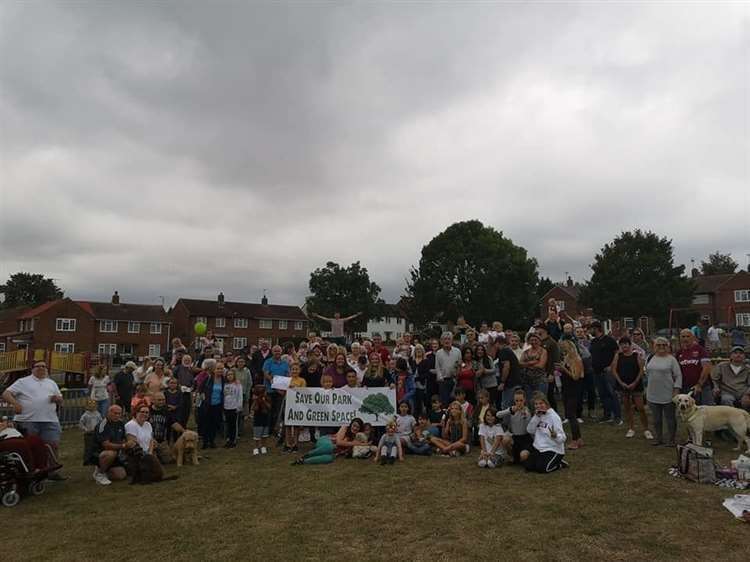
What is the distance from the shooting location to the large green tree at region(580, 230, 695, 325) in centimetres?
4656

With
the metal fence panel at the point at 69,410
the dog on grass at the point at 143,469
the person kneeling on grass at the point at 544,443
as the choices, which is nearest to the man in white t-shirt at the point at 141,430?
the dog on grass at the point at 143,469

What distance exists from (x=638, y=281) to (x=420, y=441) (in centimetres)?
4287

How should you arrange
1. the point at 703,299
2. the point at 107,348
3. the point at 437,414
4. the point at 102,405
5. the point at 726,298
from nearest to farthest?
the point at 437,414
the point at 102,405
the point at 726,298
the point at 703,299
the point at 107,348

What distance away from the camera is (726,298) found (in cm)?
6278

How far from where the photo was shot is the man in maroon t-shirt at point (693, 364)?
34.5 feet

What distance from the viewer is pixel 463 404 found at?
11188 millimetres

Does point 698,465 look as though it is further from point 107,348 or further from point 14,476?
point 107,348

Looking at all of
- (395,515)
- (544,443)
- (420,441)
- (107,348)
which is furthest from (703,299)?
(107,348)

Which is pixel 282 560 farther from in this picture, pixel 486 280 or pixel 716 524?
pixel 486 280

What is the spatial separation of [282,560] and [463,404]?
20.3 ft

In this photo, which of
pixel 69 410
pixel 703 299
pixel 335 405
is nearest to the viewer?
pixel 335 405

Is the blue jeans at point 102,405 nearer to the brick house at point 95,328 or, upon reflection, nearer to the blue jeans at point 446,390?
the blue jeans at point 446,390

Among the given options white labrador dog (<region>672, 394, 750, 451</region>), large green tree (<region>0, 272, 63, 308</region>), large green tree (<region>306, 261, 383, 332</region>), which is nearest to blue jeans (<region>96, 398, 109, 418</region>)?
white labrador dog (<region>672, 394, 750, 451</region>)

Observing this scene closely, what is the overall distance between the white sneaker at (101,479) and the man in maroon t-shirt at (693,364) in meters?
11.3
